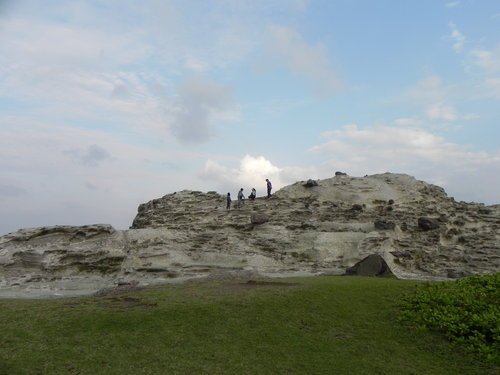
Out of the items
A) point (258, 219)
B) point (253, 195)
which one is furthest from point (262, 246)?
point (253, 195)

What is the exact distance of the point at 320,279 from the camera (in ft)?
76.1

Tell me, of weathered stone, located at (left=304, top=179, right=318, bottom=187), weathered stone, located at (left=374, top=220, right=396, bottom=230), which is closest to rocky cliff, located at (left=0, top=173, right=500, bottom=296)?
weathered stone, located at (left=374, top=220, right=396, bottom=230)

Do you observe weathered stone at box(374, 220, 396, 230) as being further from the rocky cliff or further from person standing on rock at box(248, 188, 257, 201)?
person standing on rock at box(248, 188, 257, 201)

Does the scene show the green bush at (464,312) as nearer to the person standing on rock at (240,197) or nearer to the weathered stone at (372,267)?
the weathered stone at (372,267)

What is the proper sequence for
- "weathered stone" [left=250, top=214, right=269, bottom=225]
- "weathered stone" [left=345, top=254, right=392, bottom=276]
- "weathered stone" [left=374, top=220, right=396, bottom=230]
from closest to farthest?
"weathered stone" [left=345, top=254, right=392, bottom=276] → "weathered stone" [left=374, top=220, right=396, bottom=230] → "weathered stone" [left=250, top=214, right=269, bottom=225]

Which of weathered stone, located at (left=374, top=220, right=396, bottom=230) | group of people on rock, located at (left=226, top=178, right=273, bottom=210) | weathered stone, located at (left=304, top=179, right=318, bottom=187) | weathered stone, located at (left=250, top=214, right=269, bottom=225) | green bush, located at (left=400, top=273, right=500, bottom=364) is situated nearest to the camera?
green bush, located at (left=400, top=273, right=500, bottom=364)

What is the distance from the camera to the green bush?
14906mm

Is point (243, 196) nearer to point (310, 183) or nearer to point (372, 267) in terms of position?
point (310, 183)

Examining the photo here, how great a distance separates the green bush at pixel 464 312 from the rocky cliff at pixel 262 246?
6.61 m

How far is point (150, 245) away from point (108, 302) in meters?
10.4

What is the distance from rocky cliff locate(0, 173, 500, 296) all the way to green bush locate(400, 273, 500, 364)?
21.7 ft

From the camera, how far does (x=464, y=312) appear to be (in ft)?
54.0

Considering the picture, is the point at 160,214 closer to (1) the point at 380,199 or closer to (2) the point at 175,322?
(1) the point at 380,199

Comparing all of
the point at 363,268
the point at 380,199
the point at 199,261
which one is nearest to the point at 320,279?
the point at 363,268
